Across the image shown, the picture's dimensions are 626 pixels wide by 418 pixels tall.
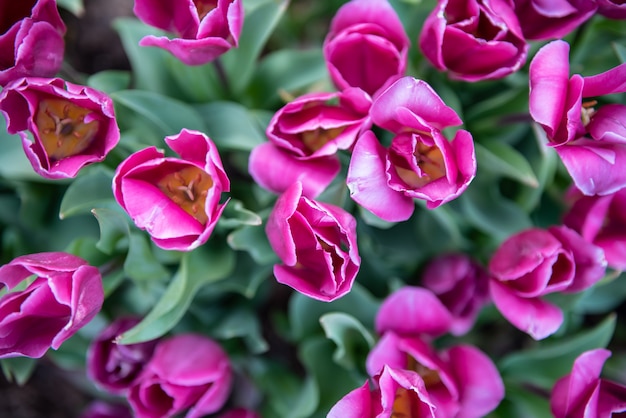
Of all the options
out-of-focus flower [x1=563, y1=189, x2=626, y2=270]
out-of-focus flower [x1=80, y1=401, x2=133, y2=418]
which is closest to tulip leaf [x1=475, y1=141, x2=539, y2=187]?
out-of-focus flower [x1=563, y1=189, x2=626, y2=270]

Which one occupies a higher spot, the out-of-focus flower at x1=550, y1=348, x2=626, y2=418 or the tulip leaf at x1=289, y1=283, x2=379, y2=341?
the out-of-focus flower at x1=550, y1=348, x2=626, y2=418

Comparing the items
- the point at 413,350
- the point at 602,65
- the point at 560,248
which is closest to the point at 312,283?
the point at 413,350

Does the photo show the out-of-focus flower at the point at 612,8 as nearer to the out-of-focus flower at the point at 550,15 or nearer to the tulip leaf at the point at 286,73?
the out-of-focus flower at the point at 550,15

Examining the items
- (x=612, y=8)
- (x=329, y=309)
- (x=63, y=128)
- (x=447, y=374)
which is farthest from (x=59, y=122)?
(x=612, y=8)

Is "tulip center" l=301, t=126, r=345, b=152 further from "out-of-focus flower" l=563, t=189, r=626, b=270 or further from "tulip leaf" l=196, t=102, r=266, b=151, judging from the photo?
"out-of-focus flower" l=563, t=189, r=626, b=270

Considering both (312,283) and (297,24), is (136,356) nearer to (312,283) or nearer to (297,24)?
(312,283)
